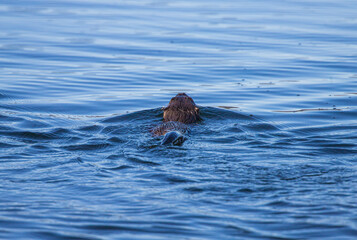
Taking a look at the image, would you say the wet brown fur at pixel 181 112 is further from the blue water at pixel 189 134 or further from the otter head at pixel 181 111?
the blue water at pixel 189 134

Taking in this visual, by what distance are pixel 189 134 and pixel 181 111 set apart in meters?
1.04

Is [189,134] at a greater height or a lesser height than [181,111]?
lesser

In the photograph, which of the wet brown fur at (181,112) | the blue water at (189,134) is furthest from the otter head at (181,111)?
the blue water at (189,134)

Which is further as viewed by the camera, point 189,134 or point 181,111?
point 181,111

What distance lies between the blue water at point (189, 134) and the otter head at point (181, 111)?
332 millimetres

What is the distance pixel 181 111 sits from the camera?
993cm

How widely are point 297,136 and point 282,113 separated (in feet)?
6.26

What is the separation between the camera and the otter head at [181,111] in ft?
32.5

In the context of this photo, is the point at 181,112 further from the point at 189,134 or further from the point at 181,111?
the point at 189,134

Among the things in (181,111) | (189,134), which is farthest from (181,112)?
(189,134)

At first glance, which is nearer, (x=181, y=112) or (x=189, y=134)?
(x=189, y=134)

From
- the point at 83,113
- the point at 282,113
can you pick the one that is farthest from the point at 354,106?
the point at 83,113

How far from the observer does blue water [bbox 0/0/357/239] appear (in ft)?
17.3

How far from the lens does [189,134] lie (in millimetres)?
8984
